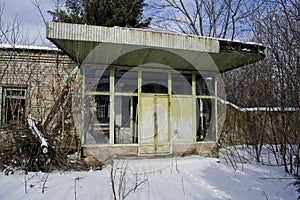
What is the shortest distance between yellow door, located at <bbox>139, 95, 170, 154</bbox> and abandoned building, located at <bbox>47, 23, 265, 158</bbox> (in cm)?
3

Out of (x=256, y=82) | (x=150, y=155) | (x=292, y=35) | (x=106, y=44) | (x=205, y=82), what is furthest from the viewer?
(x=205, y=82)

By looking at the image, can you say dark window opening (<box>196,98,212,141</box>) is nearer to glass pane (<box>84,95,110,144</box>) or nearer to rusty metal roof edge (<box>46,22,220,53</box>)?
rusty metal roof edge (<box>46,22,220,53</box>)

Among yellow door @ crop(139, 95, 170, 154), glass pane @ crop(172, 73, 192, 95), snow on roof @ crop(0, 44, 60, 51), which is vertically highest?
snow on roof @ crop(0, 44, 60, 51)

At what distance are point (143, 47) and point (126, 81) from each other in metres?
1.55

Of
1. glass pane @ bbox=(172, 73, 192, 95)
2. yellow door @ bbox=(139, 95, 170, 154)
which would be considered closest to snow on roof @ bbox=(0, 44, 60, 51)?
yellow door @ bbox=(139, 95, 170, 154)

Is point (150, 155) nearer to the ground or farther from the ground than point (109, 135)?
nearer to the ground

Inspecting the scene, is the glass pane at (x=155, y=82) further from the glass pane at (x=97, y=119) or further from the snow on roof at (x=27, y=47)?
the snow on roof at (x=27, y=47)

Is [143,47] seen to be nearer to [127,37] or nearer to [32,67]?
[127,37]

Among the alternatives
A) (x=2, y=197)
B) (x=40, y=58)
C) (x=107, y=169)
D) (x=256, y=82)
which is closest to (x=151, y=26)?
(x=40, y=58)

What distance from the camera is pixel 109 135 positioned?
6652 millimetres

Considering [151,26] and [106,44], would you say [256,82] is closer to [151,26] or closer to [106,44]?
[106,44]

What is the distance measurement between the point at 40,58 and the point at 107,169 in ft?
15.4

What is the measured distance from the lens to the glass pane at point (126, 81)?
6898mm

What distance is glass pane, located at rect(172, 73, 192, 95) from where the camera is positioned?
7352 millimetres
